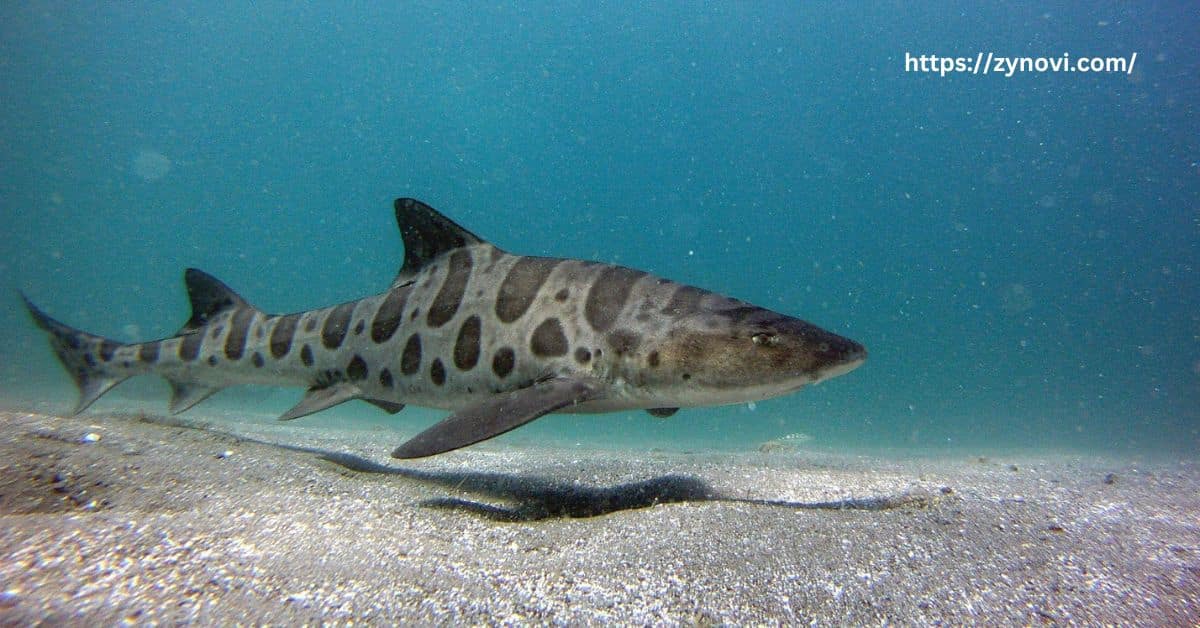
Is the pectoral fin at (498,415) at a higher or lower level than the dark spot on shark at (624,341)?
lower

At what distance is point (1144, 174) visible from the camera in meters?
81.5

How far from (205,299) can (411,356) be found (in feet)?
11.9

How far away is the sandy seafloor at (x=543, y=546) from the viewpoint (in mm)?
1781

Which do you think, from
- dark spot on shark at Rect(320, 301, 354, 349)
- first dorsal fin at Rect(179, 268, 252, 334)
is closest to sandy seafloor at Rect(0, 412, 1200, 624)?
dark spot on shark at Rect(320, 301, 354, 349)

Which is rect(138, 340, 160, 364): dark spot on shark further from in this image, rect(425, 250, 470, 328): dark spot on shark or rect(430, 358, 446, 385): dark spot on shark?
rect(430, 358, 446, 385): dark spot on shark

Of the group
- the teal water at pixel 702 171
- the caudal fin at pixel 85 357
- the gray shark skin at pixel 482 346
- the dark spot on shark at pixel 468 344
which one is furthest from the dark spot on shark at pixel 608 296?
the teal water at pixel 702 171

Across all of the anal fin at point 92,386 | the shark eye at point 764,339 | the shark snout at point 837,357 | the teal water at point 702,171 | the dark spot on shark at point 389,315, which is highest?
the teal water at point 702,171

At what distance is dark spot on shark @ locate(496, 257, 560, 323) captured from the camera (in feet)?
14.6

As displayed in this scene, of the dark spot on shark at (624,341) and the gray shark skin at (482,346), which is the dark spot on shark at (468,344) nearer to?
the gray shark skin at (482,346)

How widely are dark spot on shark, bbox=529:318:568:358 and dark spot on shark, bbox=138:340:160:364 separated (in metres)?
5.27

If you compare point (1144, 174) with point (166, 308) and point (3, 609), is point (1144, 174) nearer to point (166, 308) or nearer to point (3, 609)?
point (3, 609)

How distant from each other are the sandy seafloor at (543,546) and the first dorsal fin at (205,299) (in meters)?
2.13

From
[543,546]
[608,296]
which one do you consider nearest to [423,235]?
[608,296]

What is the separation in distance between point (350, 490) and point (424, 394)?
3.72ft
